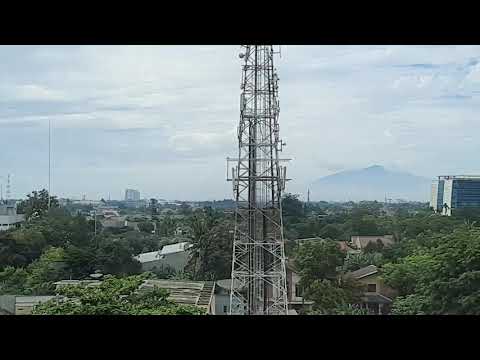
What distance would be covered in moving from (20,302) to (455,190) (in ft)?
7.34

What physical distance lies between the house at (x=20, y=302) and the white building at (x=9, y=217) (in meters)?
0.35

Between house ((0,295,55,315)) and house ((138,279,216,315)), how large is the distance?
0.50 meters

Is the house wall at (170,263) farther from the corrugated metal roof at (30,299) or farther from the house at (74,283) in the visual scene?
the corrugated metal roof at (30,299)

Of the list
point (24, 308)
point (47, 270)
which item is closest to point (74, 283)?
point (47, 270)

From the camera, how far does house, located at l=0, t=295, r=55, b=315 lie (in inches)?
99.4

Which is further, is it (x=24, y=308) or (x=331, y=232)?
(x=331, y=232)

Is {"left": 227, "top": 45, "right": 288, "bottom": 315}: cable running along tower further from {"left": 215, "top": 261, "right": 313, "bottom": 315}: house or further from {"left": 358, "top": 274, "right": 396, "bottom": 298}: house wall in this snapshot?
{"left": 358, "top": 274, "right": 396, "bottom": 298}: house wall

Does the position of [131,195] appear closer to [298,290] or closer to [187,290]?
[187,290]

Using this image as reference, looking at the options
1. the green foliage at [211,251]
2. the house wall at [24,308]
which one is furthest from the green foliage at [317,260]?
the house wall at [24,308]

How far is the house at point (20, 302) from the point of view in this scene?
8.28ft

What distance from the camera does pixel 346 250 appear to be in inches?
110

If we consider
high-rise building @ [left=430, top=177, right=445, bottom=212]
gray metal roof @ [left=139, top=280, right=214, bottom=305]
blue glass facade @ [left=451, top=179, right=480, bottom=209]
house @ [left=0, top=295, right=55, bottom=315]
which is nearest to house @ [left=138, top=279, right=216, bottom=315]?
gray metal roof @ [left=139, top=280, right=214, bottom=305]

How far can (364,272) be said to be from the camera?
9.23 ft
